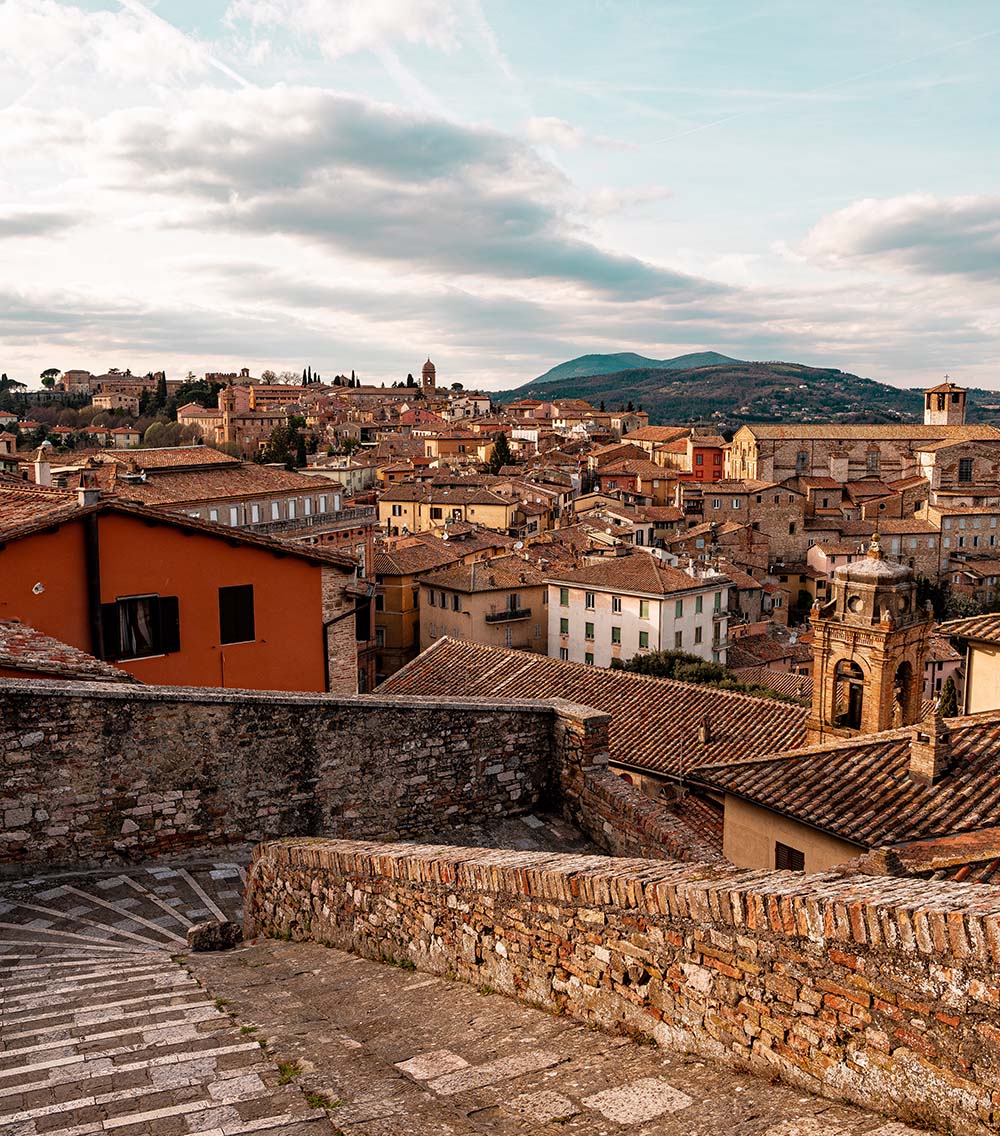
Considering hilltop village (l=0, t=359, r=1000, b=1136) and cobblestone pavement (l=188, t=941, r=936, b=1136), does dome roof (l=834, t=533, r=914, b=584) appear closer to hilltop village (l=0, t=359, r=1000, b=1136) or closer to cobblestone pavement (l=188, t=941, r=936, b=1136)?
hilltop village (l=0, t=359, r=1000, b=1136)

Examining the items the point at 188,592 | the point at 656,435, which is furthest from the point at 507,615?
the point at 656,435

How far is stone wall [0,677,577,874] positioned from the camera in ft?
25.9

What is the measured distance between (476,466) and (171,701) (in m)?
99.9

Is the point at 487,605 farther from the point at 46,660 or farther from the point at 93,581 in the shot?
the point at 46,660

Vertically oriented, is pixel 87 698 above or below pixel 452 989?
above

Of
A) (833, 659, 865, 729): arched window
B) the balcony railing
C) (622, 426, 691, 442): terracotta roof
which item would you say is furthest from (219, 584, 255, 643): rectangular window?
(622, 426, 691, 442): terracotta roof

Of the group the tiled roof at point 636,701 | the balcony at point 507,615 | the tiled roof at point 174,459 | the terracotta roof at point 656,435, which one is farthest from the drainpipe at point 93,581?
the terracotta roof at point 656,435

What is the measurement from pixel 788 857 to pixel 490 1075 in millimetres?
10429

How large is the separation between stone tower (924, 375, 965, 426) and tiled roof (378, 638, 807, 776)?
110833 mm

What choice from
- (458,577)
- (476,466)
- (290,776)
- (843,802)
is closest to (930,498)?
(476,466)

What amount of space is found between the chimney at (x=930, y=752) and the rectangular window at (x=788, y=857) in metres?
1.89

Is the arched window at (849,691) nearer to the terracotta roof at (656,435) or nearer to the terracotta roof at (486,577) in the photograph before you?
the terracotta roof at (486,577)

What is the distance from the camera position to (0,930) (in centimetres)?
719

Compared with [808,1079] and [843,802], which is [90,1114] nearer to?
[808,1079]
